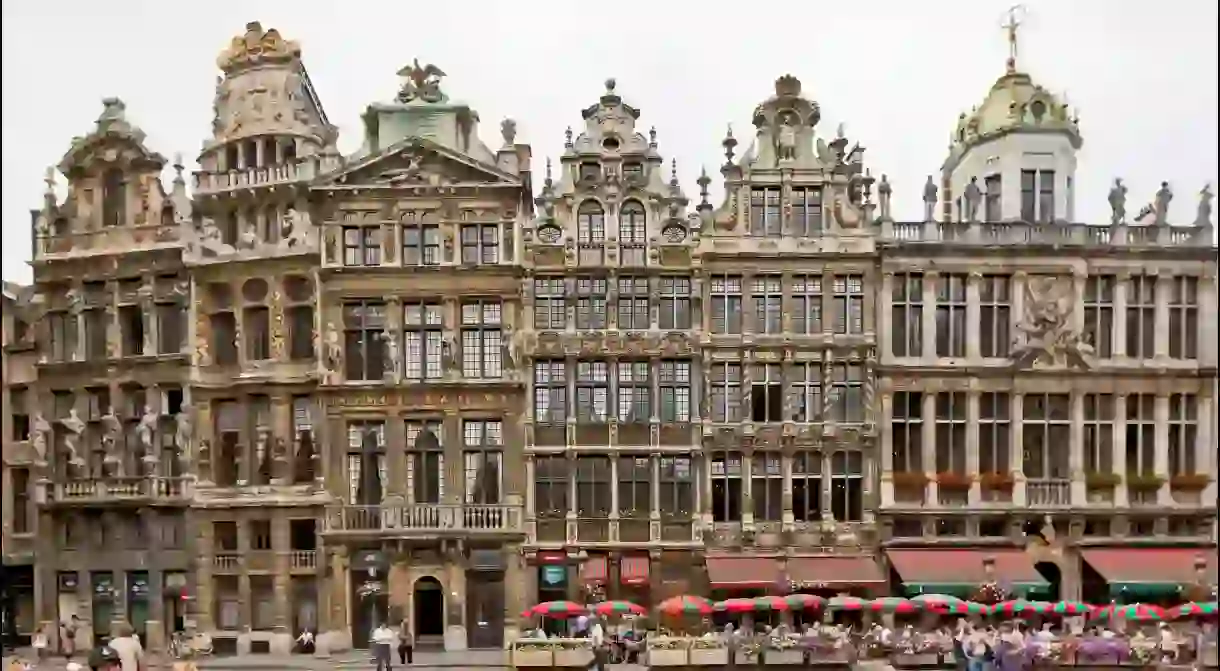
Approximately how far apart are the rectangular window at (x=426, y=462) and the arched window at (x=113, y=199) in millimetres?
6810

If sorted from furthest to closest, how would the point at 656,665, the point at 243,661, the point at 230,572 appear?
1. the point at 230,572
2. the point at 243,661
3. the point at 656,665

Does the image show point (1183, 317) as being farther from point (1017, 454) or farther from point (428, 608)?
point (428, 608)

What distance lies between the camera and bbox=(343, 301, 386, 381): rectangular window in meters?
20.7

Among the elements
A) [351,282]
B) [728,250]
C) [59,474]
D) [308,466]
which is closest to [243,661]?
[308,466]

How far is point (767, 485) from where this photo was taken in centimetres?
2083

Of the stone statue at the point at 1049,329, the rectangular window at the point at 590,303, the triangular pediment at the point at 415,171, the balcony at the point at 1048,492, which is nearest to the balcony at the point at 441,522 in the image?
the rectangular window at the point at 590,303

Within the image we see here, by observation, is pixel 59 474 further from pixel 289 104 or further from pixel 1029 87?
pixel 1029 87

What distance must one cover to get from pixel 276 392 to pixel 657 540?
7.59 meters

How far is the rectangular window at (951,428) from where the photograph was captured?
20.8 metres

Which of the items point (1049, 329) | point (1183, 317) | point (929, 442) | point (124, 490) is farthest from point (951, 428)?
point (124, 490)

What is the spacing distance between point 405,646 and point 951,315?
1156cm

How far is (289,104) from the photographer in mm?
19953

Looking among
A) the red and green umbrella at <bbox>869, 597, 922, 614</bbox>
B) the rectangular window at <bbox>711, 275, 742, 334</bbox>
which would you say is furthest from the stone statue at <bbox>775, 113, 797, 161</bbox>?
the red and green umbrella at <bbox>869, 597, 922, 614</bbox>

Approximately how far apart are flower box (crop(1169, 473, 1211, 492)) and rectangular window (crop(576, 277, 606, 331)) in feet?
35.3
